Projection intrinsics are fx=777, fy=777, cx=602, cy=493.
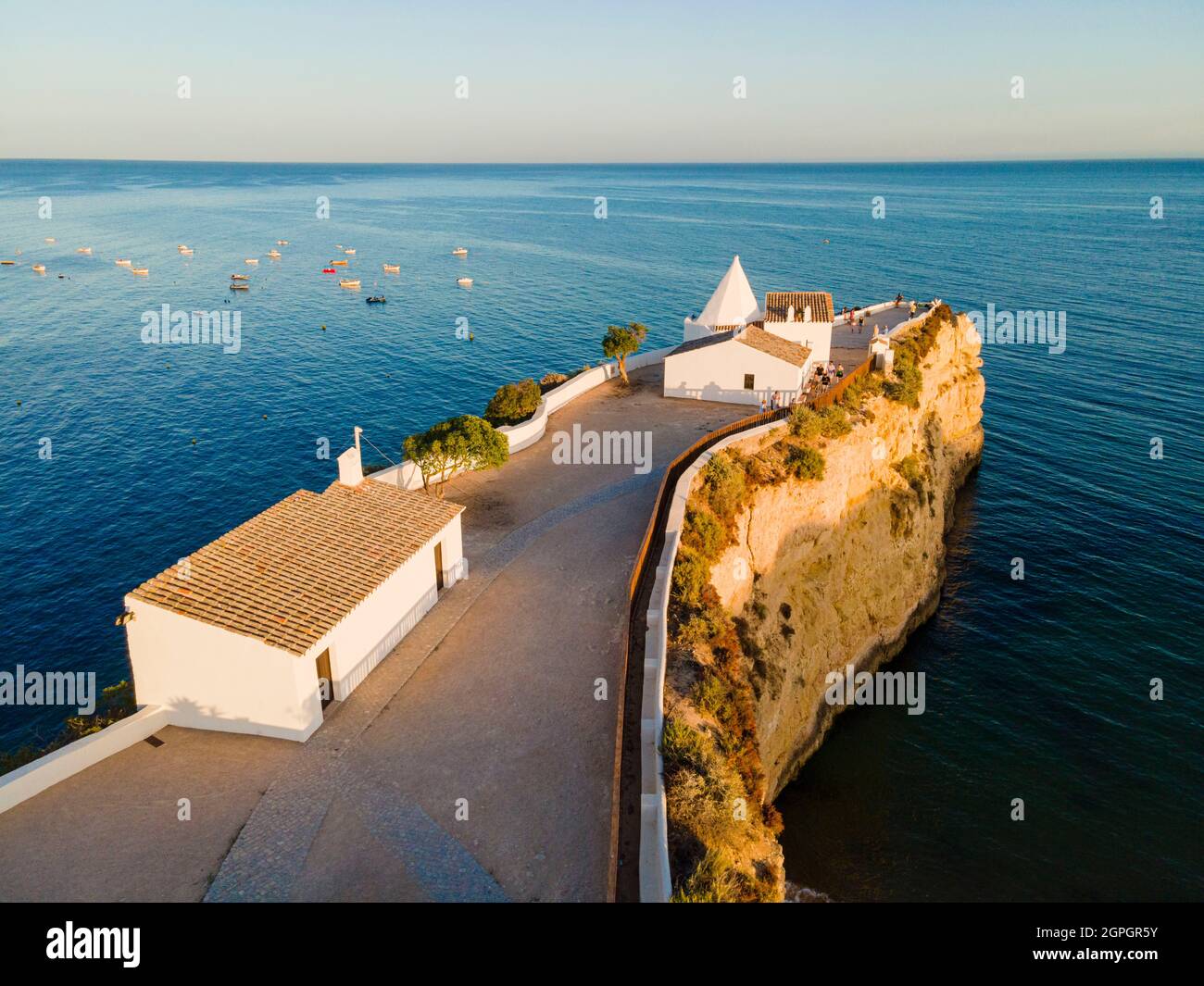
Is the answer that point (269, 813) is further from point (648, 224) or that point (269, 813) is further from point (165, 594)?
point (648, 224)

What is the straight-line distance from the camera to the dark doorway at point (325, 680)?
19.5 m

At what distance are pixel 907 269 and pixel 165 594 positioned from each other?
102 metres

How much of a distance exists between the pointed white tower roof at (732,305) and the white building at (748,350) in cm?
5

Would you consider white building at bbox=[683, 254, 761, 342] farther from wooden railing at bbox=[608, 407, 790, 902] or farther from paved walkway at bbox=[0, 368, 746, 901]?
paved walkway at bbox=[0, 368, 746, 901]

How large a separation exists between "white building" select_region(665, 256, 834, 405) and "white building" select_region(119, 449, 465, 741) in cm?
2179

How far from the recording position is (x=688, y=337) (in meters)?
46.8

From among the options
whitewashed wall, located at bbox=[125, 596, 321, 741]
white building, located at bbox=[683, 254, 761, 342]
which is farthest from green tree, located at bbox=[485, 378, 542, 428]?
whitewashed wall, located at bbox=[125, 596, 321, 741]

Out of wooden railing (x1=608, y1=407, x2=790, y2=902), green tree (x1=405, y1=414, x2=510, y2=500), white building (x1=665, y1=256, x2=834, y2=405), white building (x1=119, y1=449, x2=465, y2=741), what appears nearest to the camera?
wooden railing (x1=608, y1=407, x2=790, y2=902)

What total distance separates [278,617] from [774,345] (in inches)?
1162

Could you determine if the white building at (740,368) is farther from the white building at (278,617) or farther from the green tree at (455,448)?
the white building at (278,617)

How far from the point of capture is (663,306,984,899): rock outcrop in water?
53.7 feet

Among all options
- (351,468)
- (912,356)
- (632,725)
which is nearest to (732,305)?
(912,356)

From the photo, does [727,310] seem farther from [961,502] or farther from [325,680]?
[325,680]

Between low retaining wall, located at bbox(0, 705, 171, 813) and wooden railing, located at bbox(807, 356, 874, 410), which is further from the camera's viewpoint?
wooden railing, located at bbox(807, 356, 874, 410)
